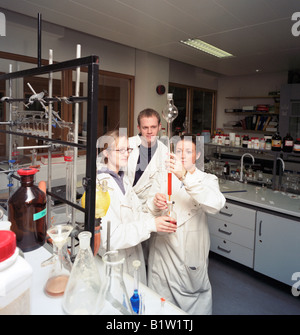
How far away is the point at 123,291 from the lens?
0.80 meters

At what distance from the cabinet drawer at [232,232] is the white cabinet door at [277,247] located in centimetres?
8

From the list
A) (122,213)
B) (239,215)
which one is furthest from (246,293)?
(122,213)

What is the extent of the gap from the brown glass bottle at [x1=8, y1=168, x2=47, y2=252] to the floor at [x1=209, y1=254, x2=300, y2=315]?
1.79m

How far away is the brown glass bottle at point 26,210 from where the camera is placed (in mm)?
924

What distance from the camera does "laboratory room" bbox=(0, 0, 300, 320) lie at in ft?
2.48

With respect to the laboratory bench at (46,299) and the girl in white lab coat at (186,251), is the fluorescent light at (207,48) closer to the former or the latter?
the girl in white lab coat at (186,251)

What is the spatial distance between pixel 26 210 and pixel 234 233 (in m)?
2.30

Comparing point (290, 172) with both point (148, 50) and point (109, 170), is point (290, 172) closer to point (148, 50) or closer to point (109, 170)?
point (109, 170)

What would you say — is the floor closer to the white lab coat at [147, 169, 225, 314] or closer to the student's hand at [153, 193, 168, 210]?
the white lab coat at [147, 169, 225, 314]

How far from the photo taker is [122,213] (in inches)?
56.3

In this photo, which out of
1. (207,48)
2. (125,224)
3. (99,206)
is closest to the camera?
(99,206)

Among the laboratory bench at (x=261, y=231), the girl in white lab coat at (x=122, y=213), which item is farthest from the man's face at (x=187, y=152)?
the laboratory bench at (x=261, y=231)

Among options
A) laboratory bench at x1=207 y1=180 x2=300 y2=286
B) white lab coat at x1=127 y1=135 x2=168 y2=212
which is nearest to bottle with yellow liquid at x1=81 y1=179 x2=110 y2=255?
white lab coat at x1=127 y1=135 x2=168 y2=212

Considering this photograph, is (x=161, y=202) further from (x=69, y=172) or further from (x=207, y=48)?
(x=207, y=48)
